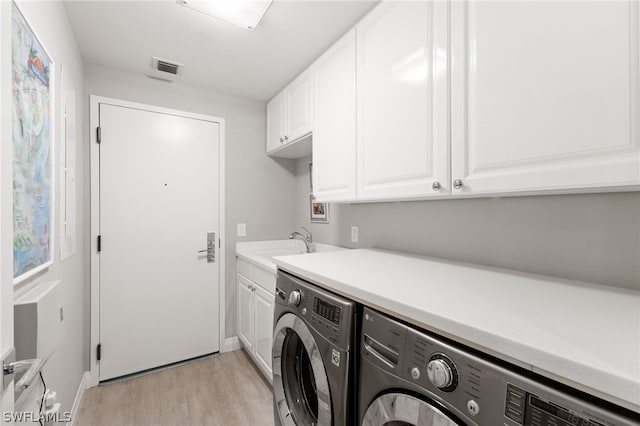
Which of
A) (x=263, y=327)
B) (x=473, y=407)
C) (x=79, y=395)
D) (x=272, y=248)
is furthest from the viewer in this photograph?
(x=272, y=248)

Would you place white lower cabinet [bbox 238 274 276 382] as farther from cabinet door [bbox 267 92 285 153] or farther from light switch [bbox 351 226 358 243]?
cabinet door [bbox 267 92 285 153]

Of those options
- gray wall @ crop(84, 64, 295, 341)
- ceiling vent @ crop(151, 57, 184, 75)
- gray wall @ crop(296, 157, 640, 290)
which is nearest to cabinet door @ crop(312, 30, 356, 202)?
gray wall @ crop(296, 157, 640, 290)

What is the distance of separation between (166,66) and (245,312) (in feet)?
6.68

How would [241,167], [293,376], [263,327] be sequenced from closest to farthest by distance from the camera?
[293,376]
[263,327]
[241,167]

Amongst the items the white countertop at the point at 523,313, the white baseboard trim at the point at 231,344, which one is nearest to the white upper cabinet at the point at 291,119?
the white countertop at the point at 523,313

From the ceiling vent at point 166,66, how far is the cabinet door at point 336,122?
1.05 m

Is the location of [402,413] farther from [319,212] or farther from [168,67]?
[168,67]

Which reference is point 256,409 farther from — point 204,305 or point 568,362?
point 568,362

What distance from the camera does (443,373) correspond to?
25.9 inches

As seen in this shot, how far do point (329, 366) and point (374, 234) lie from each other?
109 centimetres

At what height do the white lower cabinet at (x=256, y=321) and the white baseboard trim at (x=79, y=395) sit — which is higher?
the white lower cabinet at (x=256, y=321)

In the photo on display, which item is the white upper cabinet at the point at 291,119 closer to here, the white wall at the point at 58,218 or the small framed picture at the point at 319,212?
the small framed picture at the point at 319,212

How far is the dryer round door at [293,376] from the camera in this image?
4.37 ft

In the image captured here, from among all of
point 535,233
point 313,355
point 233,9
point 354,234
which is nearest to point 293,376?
point 313,355
